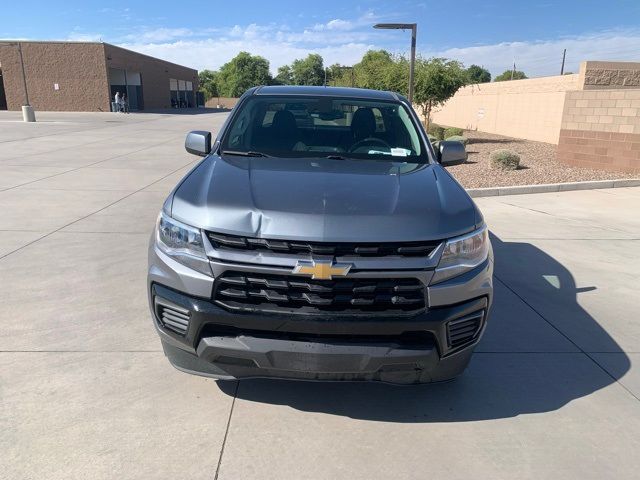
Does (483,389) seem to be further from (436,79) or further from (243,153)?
(436,79)

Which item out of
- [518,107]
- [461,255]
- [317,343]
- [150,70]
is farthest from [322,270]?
[150,70]

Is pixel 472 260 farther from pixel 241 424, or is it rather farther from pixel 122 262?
pixel 122 262

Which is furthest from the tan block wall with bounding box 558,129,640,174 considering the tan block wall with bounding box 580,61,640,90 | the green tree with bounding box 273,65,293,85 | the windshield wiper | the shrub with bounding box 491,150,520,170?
the green tree with bounding box 273,65,293,85

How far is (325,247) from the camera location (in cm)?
246

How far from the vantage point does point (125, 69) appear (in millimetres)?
49438

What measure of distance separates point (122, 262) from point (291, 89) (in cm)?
249

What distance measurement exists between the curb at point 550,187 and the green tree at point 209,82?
108m

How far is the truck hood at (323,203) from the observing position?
8.19ft

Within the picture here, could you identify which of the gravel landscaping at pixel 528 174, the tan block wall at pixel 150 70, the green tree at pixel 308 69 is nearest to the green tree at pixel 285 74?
the green tree at pixel 308 69

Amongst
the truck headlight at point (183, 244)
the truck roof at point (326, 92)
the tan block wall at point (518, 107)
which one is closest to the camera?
the truck headlight at point (183, 244)

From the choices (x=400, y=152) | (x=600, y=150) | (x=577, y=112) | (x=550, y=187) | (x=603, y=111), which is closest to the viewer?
(x=400, y=152)

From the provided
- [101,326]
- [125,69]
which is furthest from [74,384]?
[125,69]

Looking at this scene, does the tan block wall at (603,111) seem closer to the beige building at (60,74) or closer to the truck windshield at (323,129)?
the truck windshield at (323,129)

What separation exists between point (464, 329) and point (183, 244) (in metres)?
1.52
